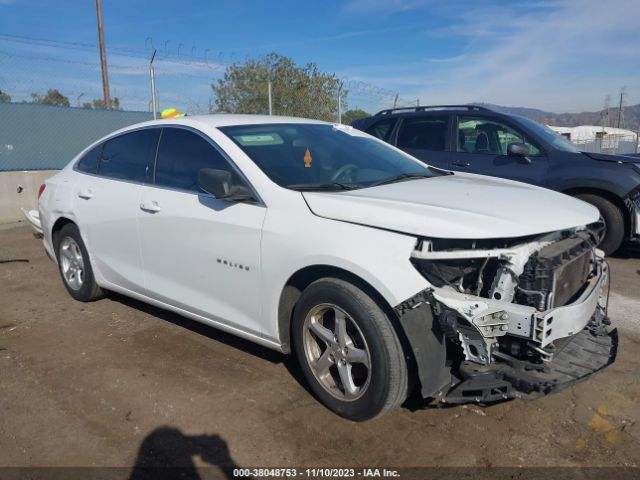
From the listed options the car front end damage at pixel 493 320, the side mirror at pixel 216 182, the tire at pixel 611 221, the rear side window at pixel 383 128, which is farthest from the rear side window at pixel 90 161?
the tire at pixel 611 221

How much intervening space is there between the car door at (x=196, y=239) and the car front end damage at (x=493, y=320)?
1.08m

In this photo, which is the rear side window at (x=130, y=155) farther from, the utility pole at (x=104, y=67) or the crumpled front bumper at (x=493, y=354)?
the utility pole at (x=104, y=67)

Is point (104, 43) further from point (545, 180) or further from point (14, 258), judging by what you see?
point (545, 180)

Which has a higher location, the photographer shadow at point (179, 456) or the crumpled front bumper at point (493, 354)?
the crumpled front bumper at point (493, 354)

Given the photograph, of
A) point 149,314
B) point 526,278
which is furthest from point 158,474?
point 149,314

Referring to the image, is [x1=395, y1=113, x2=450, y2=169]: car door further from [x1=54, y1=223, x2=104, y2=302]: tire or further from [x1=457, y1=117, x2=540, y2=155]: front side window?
[x1=54, y1=223, x2=104, y2=302]: tire

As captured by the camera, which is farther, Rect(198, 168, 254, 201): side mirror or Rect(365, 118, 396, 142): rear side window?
Rect(365, 118, 396, 142): rear side window

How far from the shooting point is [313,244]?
9.58ft

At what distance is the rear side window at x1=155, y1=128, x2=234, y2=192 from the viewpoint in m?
3.65

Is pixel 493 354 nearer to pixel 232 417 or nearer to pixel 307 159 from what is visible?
pixel 232 417

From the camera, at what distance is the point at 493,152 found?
696 centimetres

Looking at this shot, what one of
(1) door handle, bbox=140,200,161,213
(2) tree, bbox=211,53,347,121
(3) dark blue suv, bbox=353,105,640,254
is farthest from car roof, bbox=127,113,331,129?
(2) tree, bbox=211,53,347,121

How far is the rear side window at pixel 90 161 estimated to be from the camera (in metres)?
4.77

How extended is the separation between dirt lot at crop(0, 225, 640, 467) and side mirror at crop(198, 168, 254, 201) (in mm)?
1209
